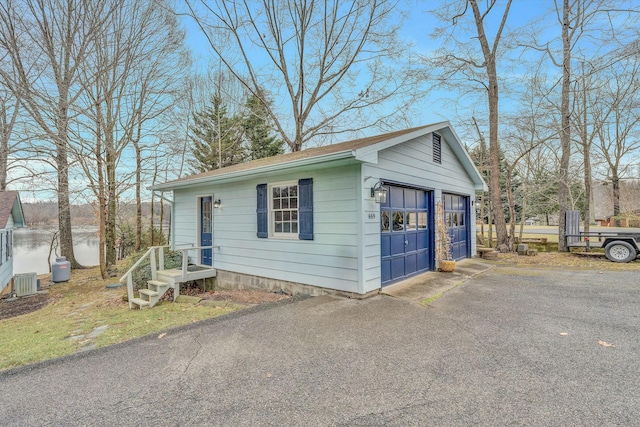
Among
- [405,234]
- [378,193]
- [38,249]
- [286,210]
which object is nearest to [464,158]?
[405,234]

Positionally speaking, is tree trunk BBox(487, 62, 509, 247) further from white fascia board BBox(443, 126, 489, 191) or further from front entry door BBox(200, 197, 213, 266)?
front entry door BBox(200, 197, 213, 266)

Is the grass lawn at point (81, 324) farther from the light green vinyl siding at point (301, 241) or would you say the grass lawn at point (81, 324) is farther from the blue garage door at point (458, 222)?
the blue garage door at point (458, 222)

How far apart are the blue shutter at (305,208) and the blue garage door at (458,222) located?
4.22 meters

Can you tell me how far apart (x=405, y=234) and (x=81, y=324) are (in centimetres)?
623

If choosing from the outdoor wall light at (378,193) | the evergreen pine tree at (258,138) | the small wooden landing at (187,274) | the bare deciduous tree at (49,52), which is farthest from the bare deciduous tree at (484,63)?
the bare deciduous tree at (49,52)

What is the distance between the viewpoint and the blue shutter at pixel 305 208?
583 centimetres

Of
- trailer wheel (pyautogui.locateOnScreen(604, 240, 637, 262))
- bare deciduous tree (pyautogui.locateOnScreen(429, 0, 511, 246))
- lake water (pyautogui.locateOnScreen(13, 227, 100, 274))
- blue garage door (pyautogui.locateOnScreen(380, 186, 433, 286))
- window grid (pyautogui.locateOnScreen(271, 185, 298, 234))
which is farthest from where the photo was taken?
lake water (pyautogui.locateOnScreen(13, 227, 100, 274))

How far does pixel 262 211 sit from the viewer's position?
265 inches

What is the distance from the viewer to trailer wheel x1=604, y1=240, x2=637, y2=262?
854 centimetres

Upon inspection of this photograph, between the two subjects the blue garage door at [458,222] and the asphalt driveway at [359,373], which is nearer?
the asphalt driveway at [359,373]

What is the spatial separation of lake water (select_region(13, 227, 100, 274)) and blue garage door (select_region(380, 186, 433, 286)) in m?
12.6

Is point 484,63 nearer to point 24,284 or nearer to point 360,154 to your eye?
point 360,154

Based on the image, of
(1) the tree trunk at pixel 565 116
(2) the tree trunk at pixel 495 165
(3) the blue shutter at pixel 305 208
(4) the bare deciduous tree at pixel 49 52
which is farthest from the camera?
(2) the tree trunk at pixel 495 165

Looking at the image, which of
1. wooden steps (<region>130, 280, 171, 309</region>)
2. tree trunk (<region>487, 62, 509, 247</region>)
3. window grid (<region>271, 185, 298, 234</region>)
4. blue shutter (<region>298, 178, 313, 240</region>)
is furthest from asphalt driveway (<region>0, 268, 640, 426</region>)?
tree trunk (<region>487, 62, 509, 247</region>)
